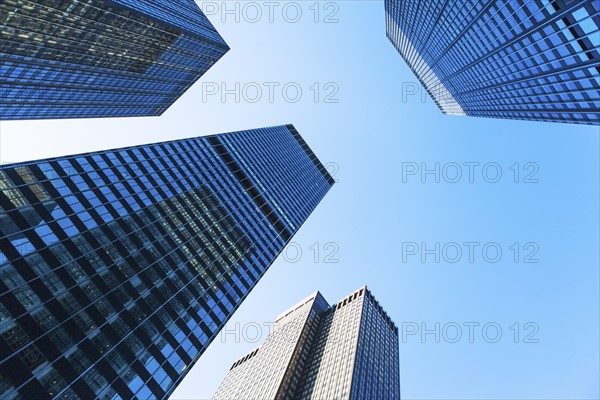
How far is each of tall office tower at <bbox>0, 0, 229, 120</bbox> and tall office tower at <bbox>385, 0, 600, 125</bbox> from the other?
2487 inches

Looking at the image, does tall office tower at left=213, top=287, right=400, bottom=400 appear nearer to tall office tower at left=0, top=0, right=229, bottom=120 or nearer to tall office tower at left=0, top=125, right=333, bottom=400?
tall office tower at left=0, top=125, right=333, bottom=400

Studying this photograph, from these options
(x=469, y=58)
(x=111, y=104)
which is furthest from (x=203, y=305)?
(x=111, y=104)

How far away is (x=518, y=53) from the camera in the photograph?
227ft

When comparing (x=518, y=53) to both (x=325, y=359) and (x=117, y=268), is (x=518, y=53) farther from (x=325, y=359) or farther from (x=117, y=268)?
(x=325, y=359)

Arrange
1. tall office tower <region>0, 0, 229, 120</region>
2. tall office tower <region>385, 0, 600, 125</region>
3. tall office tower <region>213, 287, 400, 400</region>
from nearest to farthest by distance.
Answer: tall office tower <region>385, 0, 600, 125</region>, tall office tower <region>0, 0, 229, 120</region>, tall office tower <region>213, 287, 400, 400</region>

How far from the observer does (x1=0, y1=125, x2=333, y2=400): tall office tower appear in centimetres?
3139

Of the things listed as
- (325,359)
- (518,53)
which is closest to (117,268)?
(518,53)

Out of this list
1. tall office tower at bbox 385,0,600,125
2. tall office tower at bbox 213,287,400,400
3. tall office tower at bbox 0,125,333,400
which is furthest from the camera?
tall office tower at bbox 213,287,400,400

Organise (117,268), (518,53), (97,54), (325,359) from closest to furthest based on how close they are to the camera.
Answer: (117,268) → (518,53) → (97,54) → (325,359)

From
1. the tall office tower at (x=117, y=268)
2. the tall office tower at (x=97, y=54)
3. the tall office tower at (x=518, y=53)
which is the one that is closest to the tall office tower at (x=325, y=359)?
the tall office tower at (x=117, y=268)

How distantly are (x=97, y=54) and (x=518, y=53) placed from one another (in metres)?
90.7

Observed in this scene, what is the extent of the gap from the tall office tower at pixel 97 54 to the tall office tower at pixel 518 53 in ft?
207

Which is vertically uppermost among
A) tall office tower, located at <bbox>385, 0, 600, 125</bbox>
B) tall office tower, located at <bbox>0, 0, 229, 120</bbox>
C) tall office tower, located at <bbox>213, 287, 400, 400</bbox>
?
tall office tower, located at <bbox>0, 0, 229, 120</bbox>

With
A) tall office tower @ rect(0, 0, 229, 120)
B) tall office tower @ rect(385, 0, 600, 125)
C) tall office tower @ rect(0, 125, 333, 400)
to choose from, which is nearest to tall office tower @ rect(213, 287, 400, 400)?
tall office tower @ rect(0, 125, 333, 400)
